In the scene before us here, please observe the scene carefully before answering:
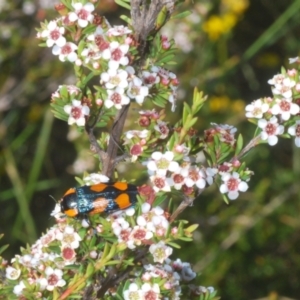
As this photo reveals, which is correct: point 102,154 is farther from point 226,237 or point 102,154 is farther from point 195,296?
point 226,237

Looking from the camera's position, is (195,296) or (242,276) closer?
(195,296)

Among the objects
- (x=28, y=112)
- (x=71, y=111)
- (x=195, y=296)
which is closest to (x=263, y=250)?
(x=28, y=112)

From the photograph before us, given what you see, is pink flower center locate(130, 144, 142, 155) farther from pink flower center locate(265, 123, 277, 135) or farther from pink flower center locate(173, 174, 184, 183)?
pink flower center locate(265, 123, 277, 135)

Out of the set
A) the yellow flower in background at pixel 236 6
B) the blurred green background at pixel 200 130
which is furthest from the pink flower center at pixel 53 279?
the yellow flower in background at pixel 236 6

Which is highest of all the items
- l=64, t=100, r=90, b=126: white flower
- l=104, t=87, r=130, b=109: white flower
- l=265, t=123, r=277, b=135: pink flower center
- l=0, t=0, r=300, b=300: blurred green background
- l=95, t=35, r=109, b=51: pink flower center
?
l=95, t=35, r=109, b=51: pink flower center

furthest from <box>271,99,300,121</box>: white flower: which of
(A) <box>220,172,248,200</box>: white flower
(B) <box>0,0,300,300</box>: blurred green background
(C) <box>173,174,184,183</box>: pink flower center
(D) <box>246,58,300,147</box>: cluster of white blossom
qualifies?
(B) <box>0,0,300,300</box>: blurred green background

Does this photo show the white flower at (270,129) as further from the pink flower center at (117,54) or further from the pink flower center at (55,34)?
the pink flower center at (55,34)
